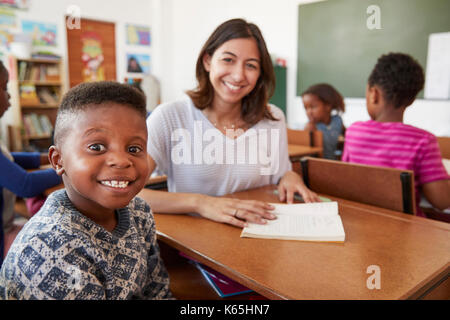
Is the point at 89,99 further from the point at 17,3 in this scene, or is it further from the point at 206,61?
the point at 17,3

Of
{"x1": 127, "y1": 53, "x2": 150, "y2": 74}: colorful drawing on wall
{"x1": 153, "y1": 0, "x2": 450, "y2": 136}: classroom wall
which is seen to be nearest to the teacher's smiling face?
{"x1": 153, "y1": 0, "x2": 450, "y2": 136}: classroom wall

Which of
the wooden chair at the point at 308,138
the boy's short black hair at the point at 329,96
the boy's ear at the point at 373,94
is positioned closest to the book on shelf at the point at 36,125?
the wooden chair at the point at 308,138

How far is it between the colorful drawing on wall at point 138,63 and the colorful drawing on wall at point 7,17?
71.3 inches

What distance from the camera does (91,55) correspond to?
5.91 meters

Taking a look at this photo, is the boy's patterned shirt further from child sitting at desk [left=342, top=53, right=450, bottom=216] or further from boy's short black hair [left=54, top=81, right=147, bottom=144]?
child sitting at desk [left=342, top=53, right=450, bottom=216]

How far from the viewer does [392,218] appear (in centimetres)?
113

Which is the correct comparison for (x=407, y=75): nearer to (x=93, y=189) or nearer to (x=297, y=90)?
(x=93, y=189)

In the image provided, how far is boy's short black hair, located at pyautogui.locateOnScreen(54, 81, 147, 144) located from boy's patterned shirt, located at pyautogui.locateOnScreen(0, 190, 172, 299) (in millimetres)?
163

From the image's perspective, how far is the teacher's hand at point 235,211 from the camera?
1.08m

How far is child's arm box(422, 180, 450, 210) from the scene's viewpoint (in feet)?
4.58

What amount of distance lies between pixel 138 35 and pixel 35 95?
2.17 m

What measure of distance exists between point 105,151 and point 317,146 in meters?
2.63
